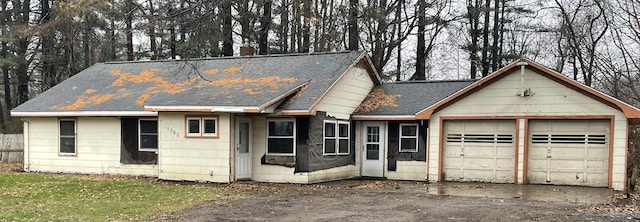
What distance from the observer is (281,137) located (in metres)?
15.3

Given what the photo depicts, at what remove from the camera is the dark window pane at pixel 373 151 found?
1752cm

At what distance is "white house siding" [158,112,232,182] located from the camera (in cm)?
1466

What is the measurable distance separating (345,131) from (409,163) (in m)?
2.21

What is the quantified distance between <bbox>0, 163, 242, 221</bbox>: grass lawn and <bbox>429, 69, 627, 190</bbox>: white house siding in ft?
22.4

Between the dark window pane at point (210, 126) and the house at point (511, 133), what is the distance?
4.78 metres

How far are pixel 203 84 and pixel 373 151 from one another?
576 cm

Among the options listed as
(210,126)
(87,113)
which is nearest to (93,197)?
(210,126)

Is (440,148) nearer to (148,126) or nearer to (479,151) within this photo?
(479,151)

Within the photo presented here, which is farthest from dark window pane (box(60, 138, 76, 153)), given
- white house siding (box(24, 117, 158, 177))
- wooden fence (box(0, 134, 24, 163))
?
wooden fence (box(0, 134, 24, 163))

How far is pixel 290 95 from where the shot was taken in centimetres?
1535

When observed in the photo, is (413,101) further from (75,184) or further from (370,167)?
(75,184)

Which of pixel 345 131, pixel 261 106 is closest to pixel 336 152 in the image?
pixel 345 131

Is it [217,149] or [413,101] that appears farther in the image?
[413,101]

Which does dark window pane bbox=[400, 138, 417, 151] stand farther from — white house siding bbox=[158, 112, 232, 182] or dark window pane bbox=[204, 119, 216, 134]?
dark window pane bbox=[204, 119, 216, 134]
